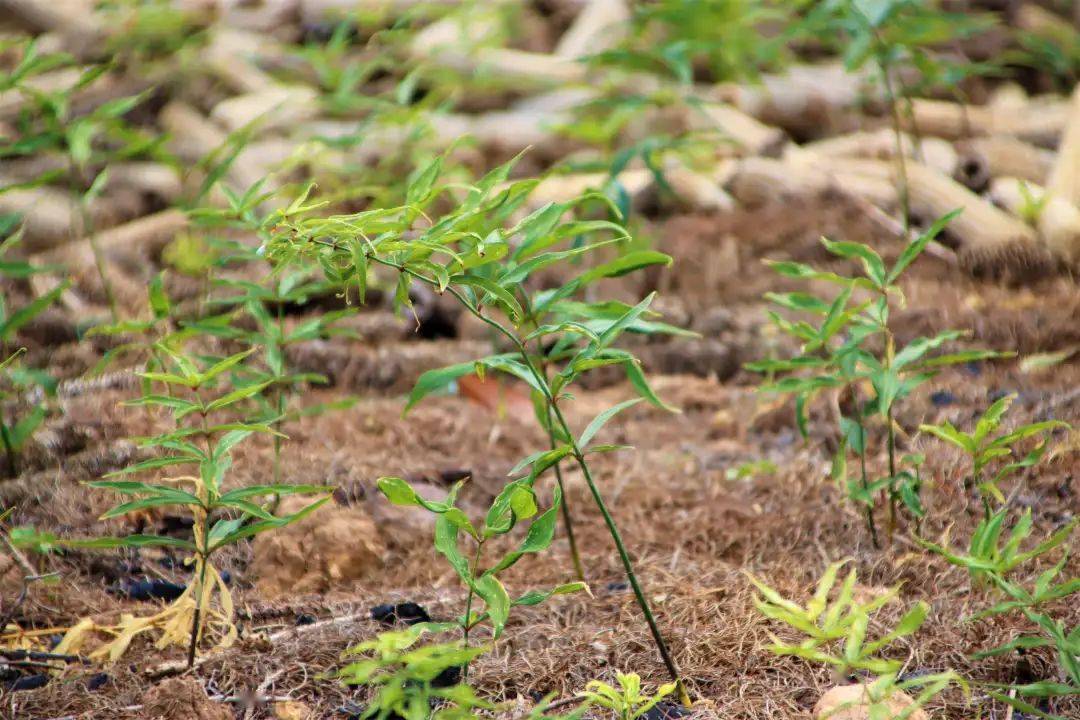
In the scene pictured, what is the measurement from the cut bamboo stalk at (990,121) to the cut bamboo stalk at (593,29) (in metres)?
1.22

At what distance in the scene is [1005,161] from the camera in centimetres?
349

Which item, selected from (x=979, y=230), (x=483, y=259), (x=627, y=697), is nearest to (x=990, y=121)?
(x=979, y=230)

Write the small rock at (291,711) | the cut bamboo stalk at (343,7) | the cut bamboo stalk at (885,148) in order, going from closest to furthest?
the small rock at (291,711) < the cut bamboo stalk at (885,148) < the cut bamboo stalk at (343,7)

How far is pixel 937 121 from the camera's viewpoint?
12.7 ft

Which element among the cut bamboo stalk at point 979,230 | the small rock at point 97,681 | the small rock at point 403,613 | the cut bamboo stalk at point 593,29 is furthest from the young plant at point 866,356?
the cut bamboo stalk at point 593,29

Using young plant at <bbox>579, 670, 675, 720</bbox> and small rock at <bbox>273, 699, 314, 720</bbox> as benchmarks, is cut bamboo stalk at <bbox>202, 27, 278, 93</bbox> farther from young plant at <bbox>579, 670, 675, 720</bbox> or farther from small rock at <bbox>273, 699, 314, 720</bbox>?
young plant at <bbox>579, 670, 675, 720</bbox>

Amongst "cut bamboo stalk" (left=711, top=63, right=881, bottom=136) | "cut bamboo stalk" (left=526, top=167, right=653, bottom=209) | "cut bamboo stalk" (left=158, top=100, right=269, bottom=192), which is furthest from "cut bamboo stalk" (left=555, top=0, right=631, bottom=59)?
"cut bamboo stalk" (left=158, top=100, right=269, bottom=192)

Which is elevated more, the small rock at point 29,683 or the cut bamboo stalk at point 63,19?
the cut bamboo stalk at point 63,19

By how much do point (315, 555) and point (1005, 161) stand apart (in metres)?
2.77

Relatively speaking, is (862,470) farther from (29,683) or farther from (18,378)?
(18,378)

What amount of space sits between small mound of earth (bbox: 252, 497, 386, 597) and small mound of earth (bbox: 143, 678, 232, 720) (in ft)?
1.42

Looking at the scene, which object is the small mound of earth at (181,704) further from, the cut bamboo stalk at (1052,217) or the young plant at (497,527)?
the cut bamboo stalk at (1052,217)

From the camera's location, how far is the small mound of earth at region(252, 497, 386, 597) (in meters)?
1.86

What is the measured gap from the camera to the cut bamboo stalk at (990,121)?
371 centimetres
